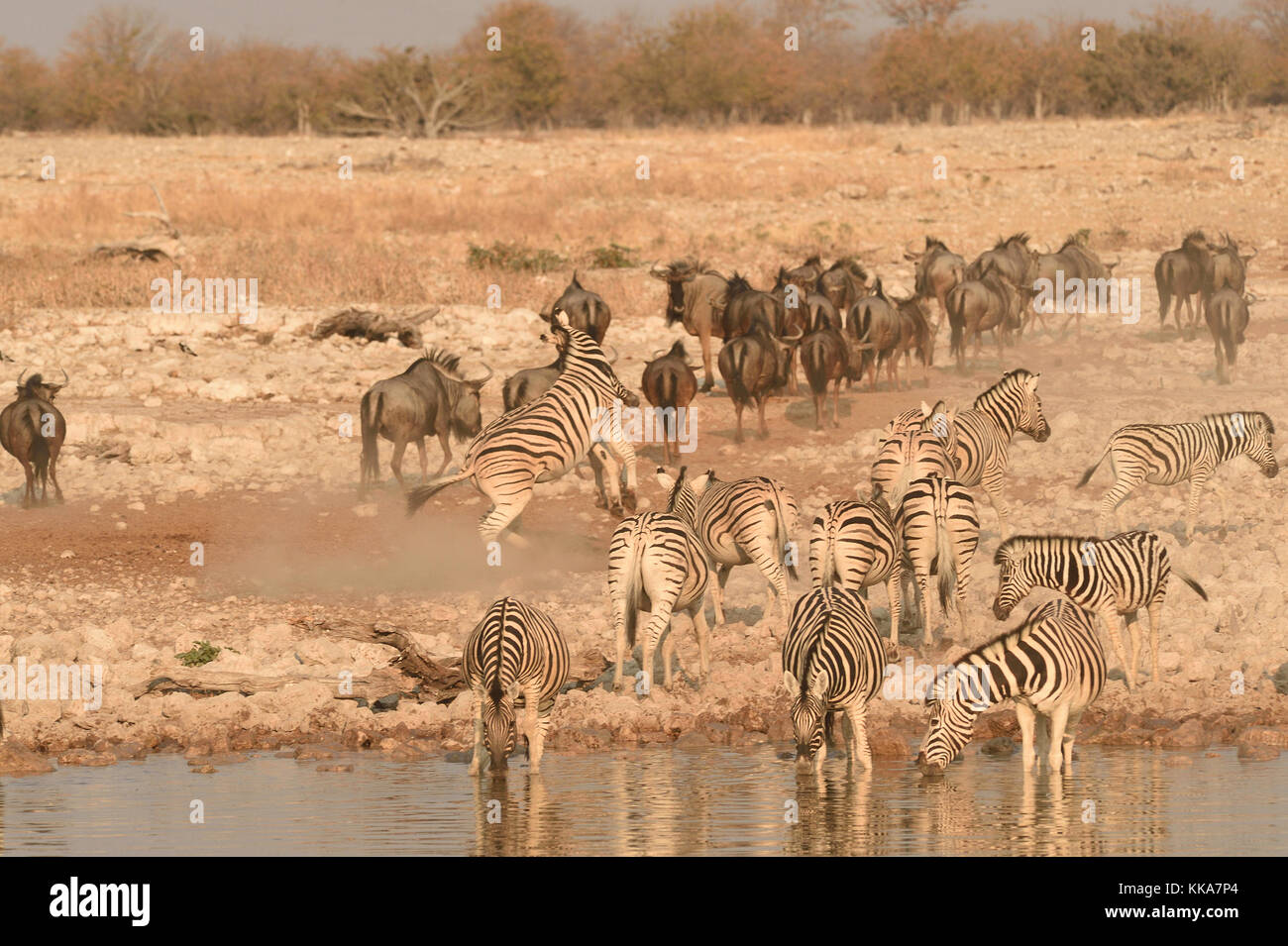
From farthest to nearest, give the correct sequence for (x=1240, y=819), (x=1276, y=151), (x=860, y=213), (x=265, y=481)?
(x=1276, y=151) < (x=860, y=213) < (x=265, y=481) < (x=1240, y=819)

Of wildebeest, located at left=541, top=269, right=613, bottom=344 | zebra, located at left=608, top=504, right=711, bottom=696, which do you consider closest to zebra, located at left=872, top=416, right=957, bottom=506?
zebra, located at left=608, top=504, right=711, bottom=696

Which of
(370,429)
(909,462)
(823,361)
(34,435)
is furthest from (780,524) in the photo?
(34,435)

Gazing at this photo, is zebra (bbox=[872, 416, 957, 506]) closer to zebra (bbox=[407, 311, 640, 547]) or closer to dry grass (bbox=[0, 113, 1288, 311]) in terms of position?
zebra (bbox=[407, 311, 640, 547])

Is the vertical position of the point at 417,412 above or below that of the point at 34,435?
above

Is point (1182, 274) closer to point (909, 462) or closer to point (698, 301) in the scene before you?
point (698, 301)

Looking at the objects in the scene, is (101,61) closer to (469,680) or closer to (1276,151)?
(1276,151)

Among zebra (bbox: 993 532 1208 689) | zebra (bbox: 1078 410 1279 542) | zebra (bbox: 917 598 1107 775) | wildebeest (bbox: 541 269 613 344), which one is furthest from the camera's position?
wildebeest (bbox: 541 269 613 344)

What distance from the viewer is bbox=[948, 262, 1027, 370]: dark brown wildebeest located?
66.5 feet

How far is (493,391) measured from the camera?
63.6ft

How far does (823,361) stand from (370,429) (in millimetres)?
4665

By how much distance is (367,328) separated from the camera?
69.6 feet

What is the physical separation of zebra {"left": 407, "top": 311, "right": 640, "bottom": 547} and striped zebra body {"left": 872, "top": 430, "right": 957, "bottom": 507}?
2.01m
